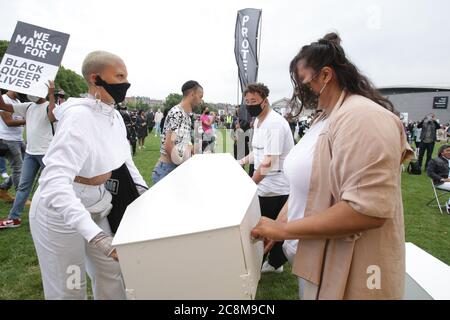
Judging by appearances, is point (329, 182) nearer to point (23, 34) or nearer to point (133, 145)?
point (23, 34)

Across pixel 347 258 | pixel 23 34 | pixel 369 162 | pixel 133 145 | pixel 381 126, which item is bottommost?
pixel 133 145

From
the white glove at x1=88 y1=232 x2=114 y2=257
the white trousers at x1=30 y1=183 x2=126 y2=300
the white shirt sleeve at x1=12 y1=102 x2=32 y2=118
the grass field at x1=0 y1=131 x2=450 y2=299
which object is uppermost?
the white shirt sleeve at x1=12 y1=102 x2=32 y2=118

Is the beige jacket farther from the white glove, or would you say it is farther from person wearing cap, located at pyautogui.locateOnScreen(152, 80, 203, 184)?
person wearing cap, located at pyautogui.locateOnScreen(152, 80, 203, 184)

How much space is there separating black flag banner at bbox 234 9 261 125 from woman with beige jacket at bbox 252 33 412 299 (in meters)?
8.81

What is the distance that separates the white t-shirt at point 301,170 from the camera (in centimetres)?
140

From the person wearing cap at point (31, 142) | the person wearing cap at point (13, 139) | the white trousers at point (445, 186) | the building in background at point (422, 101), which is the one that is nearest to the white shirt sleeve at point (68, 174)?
A: the person wearing cap at point (31, 142)

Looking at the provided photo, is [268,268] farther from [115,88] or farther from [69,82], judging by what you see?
[69,82]

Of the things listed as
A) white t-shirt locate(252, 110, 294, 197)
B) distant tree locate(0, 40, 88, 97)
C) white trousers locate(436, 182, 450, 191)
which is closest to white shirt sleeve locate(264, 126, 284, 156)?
white t-shirt locate(252, 110, 294, 197)

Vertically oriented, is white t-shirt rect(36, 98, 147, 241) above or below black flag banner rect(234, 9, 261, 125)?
below

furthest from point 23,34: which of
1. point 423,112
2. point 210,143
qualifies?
point 423,112

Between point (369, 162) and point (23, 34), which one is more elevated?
point (23, 34)

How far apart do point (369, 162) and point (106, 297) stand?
1794 mm

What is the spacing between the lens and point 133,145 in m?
Result: 12.3

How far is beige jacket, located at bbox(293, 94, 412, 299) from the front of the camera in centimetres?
106
